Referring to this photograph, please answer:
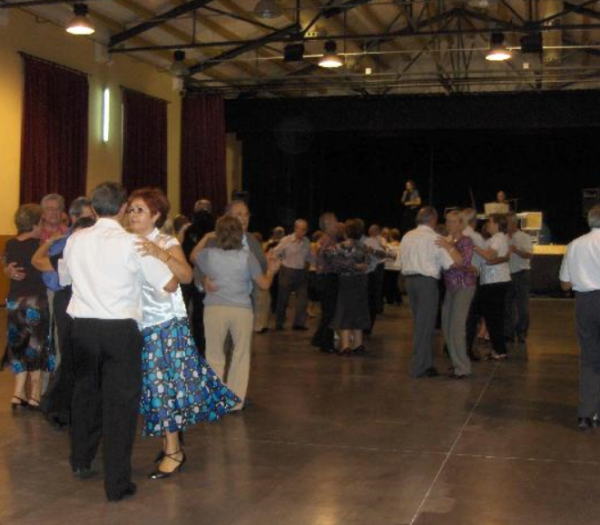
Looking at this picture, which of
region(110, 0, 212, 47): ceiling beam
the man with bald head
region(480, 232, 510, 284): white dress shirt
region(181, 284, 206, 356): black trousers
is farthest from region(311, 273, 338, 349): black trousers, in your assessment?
region(110, 0, 212, 47): ceiling beam

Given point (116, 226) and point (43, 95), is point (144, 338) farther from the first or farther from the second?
point (43, 95)

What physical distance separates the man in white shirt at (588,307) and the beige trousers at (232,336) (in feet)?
7.10

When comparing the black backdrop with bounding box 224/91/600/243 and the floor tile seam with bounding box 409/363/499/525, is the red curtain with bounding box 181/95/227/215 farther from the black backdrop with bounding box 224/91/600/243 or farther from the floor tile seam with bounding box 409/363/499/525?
the floor tile seam with bounding box 409/363/499/525

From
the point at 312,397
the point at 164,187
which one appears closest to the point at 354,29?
the point at 164,187

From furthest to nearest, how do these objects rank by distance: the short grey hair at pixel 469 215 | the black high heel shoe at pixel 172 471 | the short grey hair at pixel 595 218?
the short grey hair at pixel 469 215, the short grey hair at pixel 595 218, the black high heel shoe at pixel 172 471

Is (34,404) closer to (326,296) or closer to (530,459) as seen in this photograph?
(530,459)

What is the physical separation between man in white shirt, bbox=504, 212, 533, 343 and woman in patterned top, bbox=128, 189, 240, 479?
21.5 feet

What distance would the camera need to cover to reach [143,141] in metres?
19.2

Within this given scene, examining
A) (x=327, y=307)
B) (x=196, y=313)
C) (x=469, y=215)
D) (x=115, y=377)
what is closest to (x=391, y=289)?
(x=327, y=307)

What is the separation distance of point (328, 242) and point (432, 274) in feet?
7.43

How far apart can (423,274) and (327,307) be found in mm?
2094

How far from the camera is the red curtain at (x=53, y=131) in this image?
15172 millimetres

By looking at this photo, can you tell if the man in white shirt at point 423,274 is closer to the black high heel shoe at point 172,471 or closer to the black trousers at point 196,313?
the black trousers at point 196,313

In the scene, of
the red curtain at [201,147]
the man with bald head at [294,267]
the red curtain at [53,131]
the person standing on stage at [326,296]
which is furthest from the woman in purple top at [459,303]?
the red curtain at [201,147]
